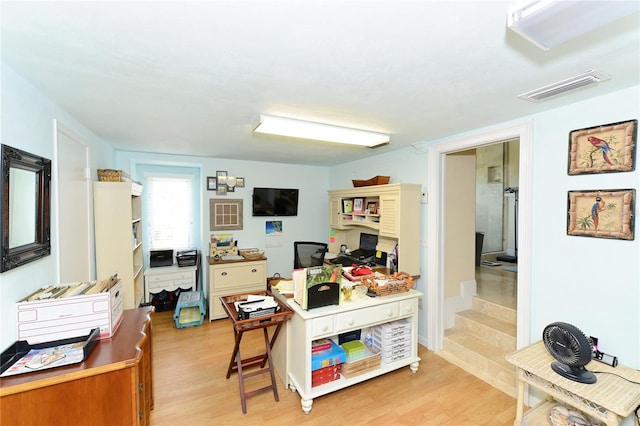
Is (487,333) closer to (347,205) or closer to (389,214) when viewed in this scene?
(389,214)

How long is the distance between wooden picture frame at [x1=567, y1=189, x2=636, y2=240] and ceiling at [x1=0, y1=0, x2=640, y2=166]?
2.16 ft

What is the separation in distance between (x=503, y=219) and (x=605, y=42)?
16.6 ft

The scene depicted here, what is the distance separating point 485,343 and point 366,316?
149cm

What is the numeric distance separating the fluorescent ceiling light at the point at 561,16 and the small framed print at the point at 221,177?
3.97 meters

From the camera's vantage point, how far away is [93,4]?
985 millimetres

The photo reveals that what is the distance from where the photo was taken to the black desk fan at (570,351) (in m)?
1.64

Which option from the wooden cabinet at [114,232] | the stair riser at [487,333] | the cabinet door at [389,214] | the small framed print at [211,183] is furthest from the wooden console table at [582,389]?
the small framed print at [211,183]

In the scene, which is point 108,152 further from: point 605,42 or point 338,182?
point 605,42

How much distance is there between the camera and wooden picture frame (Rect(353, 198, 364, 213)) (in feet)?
13.0

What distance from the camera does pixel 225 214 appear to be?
14.4 feet

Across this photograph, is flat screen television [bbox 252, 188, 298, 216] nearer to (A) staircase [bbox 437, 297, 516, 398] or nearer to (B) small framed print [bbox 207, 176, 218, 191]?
(B) small framed print [bbox 207, 176, 218, 191]

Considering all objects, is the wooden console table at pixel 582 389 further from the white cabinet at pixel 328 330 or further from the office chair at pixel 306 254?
the office chair at pixel 306 254

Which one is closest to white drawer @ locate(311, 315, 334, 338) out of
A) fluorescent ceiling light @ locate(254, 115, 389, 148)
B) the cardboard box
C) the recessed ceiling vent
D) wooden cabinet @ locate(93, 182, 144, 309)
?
the cardboard box

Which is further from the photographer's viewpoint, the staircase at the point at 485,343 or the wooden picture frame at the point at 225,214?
the wooden picture frame at the point at 225,214
